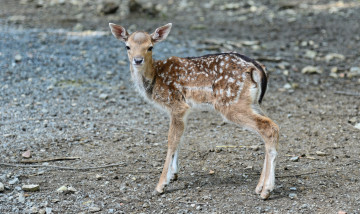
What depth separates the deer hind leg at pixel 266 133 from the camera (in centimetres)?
484

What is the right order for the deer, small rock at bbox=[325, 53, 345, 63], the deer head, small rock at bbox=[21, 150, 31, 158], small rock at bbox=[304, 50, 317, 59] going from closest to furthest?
the deer < the deer head < small rock at bbox=[21, 150, 31, 158] < small rock at bbox=[325, 53, 345, 63] < small rock at bbox=[304, 50, 317, 59]

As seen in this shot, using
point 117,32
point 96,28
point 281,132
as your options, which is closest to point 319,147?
point 281,132

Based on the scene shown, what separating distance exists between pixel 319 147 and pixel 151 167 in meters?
2.19

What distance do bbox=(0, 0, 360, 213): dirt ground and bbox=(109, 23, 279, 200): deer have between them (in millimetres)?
363

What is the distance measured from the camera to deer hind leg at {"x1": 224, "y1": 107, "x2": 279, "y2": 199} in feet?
15.9

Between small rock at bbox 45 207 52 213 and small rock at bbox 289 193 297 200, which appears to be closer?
small rock at bbox 45 207 52 213

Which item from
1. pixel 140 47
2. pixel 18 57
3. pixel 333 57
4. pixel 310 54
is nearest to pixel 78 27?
pixel 18 57

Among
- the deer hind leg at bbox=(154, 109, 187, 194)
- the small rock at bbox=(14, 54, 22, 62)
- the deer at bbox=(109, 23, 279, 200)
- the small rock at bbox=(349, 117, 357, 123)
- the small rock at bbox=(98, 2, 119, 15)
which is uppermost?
the deer at bbox=(109, 23, 279, 200)

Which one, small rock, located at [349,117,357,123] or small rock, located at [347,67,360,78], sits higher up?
small rock, located at [349,117,357,123]

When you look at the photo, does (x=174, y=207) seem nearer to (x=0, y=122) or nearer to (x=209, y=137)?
(x=209, y=137)

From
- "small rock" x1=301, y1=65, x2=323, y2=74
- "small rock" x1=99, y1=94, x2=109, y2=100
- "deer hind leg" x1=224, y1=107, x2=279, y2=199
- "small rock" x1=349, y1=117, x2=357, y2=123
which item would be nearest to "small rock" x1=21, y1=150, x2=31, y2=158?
"small rock" x1=99, y1=94, x2=109, y2=100

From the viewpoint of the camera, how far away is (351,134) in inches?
260

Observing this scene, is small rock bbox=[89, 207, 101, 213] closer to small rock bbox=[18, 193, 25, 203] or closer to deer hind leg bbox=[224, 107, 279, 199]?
small rock bbox=[18, 193, 25, 203]

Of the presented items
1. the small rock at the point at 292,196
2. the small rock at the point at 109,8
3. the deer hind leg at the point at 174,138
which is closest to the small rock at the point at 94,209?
the deer hind leg at the point at 174,138
